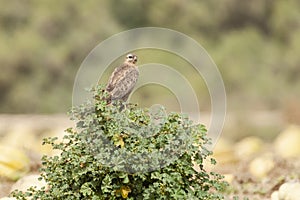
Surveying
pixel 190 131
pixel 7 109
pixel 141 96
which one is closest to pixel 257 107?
pixel 141 96

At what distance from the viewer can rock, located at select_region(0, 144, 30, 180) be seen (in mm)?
8333

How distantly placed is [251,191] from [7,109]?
68.5 ft

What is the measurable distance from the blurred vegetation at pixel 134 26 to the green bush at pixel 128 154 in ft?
68.7

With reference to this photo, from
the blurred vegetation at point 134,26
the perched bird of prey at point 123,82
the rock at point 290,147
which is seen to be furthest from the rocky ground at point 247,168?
the blurred vegetation at point 134,26

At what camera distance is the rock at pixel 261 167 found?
9312mm

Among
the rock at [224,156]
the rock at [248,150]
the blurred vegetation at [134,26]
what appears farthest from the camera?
the blurred vegetation at [134,26]

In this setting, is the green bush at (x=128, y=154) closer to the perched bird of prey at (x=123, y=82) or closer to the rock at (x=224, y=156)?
the perched bird of prey at (x=123, y=82)

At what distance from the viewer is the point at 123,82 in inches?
279

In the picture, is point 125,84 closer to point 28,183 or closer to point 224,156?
point 28,183

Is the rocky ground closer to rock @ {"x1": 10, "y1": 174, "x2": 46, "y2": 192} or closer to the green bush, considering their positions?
rock @ {"x1": 10, "y1": 174, "x2": 46, "y2": 192}

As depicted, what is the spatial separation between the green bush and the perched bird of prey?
3.45ft

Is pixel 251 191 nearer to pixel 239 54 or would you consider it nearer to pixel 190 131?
pixel 190 131

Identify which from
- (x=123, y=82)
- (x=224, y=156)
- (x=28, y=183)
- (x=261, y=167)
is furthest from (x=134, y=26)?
(x=123, y=82)

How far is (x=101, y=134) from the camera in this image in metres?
5.50
